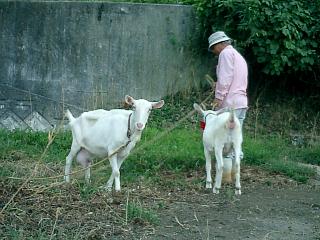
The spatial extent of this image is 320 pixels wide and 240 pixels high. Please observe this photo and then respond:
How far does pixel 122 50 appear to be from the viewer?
14.5 m

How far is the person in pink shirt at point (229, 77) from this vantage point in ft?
34.1

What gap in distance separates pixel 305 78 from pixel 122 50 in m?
3.47

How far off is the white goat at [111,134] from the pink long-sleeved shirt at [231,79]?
52.6 inches

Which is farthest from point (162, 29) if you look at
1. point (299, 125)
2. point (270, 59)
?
point (299, 125)

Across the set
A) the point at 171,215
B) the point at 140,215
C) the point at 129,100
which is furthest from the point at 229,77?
the point at 140,215

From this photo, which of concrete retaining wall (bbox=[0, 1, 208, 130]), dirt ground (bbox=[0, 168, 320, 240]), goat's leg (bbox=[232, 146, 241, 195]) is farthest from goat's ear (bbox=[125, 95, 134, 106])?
concrete retaining wall (bbox=[0, 1, 208, 130])

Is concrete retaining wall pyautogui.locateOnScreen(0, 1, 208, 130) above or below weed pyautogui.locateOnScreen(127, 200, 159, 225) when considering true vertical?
above

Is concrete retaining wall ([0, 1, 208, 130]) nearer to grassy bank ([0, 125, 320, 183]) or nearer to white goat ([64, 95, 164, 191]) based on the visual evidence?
grassy bank ([0, 125, 320, 183])

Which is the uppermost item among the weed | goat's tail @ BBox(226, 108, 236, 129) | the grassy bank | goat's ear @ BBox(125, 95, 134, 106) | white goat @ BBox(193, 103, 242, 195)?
goat's ear @ BBox(125, 95, 134, 106)

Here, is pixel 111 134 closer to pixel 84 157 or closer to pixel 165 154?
pixel 84 157

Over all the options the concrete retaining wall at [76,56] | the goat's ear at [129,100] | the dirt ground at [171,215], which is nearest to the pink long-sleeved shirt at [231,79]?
the dirt ground at [171,215]

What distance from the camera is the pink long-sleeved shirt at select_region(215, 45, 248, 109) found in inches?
409

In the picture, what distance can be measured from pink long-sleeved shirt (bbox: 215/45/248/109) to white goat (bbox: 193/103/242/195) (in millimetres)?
297

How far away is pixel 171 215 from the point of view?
8383 mm
